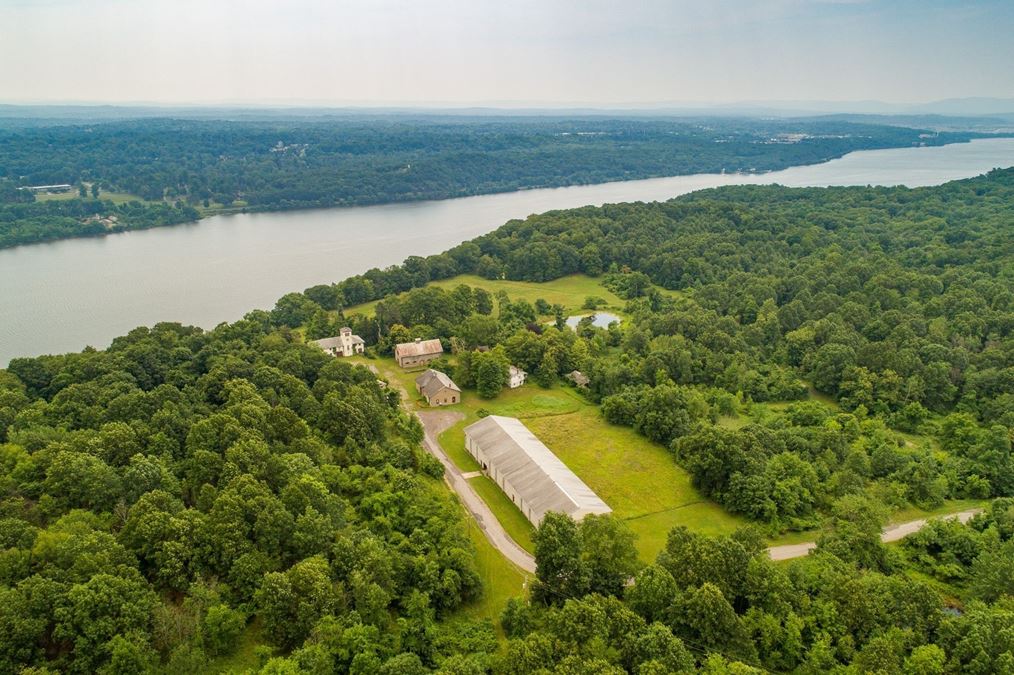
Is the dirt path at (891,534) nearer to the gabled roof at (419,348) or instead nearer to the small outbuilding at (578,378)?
the small outbuilding at (578,378)

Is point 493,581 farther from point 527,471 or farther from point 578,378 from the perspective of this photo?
point 578,378

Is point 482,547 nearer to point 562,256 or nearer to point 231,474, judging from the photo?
point 231,474

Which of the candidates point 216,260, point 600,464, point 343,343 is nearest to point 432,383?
point 343,343

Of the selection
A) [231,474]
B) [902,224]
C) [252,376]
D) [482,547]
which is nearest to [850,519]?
[482,547]

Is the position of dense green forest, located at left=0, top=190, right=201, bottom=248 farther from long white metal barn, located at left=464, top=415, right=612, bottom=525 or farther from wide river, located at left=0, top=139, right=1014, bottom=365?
long white metal barn, located at left=464, top=415, right=612, bottom=525

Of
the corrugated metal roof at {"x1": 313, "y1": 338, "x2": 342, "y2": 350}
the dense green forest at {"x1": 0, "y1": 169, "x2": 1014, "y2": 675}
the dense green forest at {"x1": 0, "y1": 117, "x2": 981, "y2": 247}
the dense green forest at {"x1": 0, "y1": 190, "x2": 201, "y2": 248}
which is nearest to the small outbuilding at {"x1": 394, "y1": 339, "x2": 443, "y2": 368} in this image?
the dense green forest at {"x1": 0, "y1": 169, "x2": 1014, "y2": 675}

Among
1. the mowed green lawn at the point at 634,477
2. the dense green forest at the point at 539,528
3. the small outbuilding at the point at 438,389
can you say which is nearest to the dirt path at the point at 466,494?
the small outbuilding at the point at 438,389
